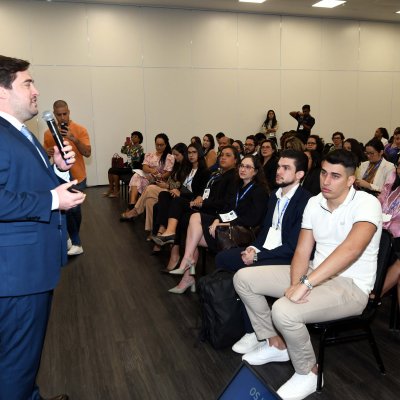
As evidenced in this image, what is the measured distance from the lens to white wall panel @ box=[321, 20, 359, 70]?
10.7m

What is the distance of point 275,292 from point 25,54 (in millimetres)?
8012

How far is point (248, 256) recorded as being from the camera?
9.26ft

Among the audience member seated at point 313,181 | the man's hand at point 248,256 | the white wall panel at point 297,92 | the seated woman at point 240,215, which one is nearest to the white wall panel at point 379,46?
the white wall panel at point 297,92

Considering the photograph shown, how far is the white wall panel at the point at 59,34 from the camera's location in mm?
8312

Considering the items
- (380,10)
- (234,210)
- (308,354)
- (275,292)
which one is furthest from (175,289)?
(380,10)

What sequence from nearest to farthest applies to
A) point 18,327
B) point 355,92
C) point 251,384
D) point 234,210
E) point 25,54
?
point 251,384
point 18,327
point 234,210
point 25,54
point 355,92

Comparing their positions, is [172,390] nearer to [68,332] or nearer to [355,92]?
[68,332]

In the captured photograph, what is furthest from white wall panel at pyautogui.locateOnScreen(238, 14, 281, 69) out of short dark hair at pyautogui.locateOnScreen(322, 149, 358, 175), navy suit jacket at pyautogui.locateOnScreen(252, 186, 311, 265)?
short dark hair at pyautogui.locateOnScreen(322, 149, 358, 175)

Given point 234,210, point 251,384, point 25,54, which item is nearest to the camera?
point 251,384

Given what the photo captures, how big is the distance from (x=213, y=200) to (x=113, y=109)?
19.0 feet

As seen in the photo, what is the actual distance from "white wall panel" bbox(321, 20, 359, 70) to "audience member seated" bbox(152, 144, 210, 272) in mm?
7457

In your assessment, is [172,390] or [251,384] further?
[172,390]

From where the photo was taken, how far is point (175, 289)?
358cm

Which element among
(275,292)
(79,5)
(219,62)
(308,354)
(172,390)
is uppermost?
(79,5)
